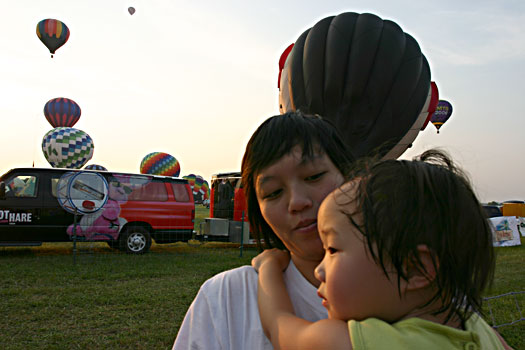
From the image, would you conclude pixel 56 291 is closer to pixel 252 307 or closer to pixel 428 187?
pixel 252 307

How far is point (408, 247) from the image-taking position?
2.80 ft

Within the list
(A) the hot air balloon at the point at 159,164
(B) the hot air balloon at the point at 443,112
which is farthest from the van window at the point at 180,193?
(A) the hot air balloon at the point at 159,164

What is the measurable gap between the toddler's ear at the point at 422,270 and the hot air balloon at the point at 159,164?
32.1m

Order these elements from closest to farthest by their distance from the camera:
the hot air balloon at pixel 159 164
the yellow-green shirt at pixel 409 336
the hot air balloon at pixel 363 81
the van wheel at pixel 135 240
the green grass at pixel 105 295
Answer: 1. the yellow-green shirt at pixel 409 336
2. the hot air balloon at pixel 363 81
3. the green grass at pixel 105 295
4. the van wheel at pixel 135 240
5. the hot air balloon at pixel 159 164

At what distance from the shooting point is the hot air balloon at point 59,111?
26156 mm

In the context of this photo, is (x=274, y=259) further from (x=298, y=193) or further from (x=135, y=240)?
(x=135, y=240)

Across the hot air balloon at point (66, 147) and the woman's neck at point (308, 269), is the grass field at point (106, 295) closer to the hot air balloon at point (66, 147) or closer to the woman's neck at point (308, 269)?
the woman's neck at point (308, 269)

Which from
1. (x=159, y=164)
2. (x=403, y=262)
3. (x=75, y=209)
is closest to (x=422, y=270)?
(x=403, y=262)

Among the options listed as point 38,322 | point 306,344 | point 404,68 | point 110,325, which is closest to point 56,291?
point 38,322

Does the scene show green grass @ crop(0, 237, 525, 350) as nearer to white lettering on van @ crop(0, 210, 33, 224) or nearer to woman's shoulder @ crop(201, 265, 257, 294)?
white lettering on van @ crop(0, 210, 33, 224)

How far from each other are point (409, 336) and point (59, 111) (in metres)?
28.3

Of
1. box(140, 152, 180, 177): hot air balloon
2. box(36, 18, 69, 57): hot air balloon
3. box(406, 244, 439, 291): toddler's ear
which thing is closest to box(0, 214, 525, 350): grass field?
box(406, 244, 439, 291): toddler's ear

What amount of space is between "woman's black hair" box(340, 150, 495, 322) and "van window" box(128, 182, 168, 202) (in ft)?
33.1

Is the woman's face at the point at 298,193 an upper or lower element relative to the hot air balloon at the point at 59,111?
lower
